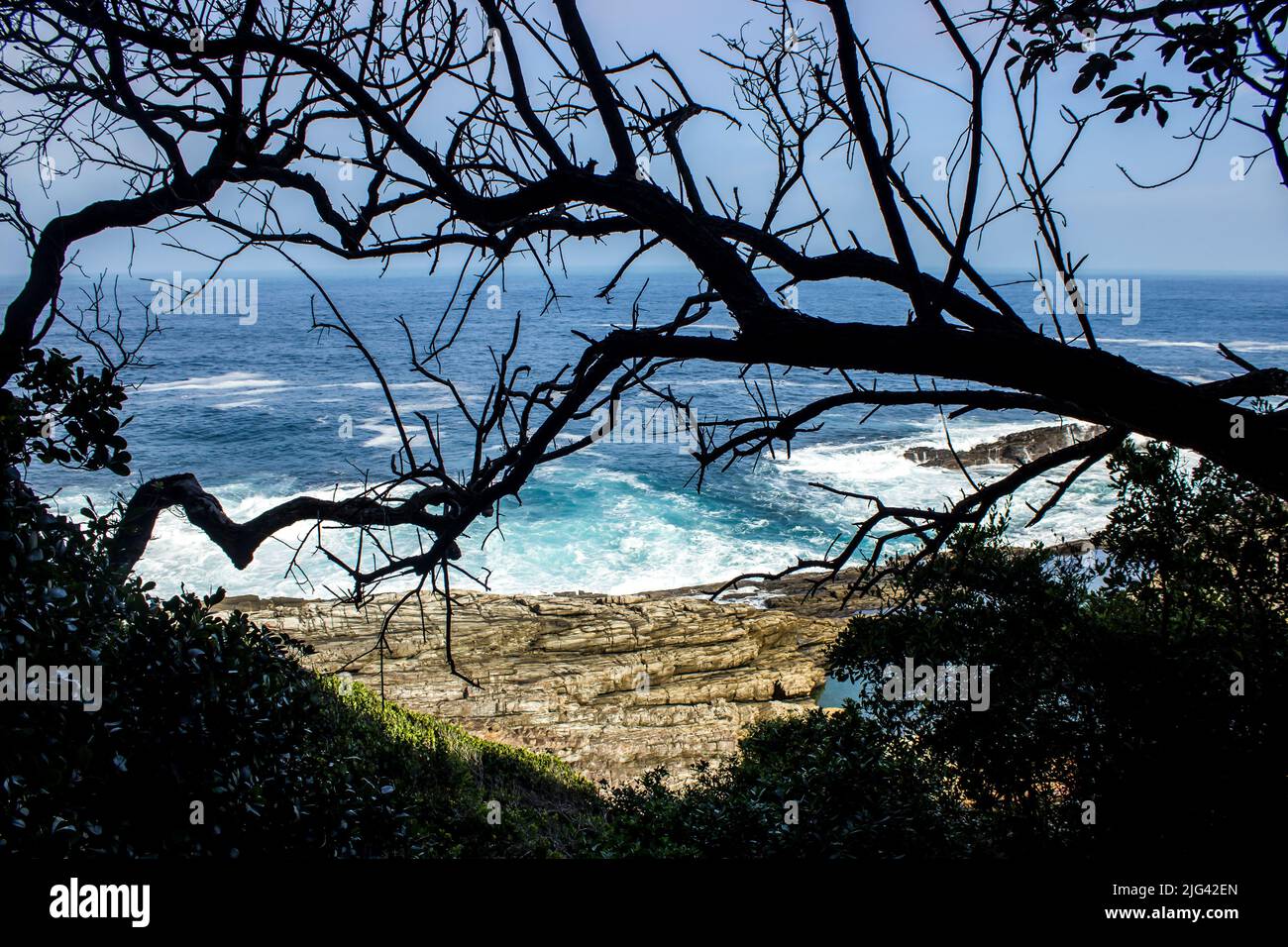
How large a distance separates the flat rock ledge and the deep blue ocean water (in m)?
1.85

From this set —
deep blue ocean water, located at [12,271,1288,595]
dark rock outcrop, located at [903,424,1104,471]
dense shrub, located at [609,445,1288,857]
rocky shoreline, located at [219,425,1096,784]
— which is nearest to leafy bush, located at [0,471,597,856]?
dense shrub, located at [609,445,1288,857]

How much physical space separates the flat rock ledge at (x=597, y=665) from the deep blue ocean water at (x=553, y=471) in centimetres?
185

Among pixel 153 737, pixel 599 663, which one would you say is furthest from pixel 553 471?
pixel 153 737

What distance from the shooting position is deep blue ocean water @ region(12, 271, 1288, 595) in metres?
19.6

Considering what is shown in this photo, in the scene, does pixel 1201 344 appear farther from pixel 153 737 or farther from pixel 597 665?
pixel 153 737

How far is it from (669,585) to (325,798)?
15.0 m

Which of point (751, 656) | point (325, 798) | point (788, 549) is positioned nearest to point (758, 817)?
point (325, 798)

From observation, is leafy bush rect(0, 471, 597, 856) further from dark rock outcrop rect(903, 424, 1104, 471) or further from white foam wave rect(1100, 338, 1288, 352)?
white foam wave rect(1100, 338, 1288, 352)

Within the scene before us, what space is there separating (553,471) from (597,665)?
49.5 ft

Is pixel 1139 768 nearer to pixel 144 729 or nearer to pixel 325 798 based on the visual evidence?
pixel 325 798

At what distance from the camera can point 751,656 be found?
14.8 m

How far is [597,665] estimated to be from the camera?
13984 mm

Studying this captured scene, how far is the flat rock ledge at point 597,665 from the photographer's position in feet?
40.1

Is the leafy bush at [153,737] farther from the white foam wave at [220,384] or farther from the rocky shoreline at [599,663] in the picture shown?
the white foam wave at [220,384]
